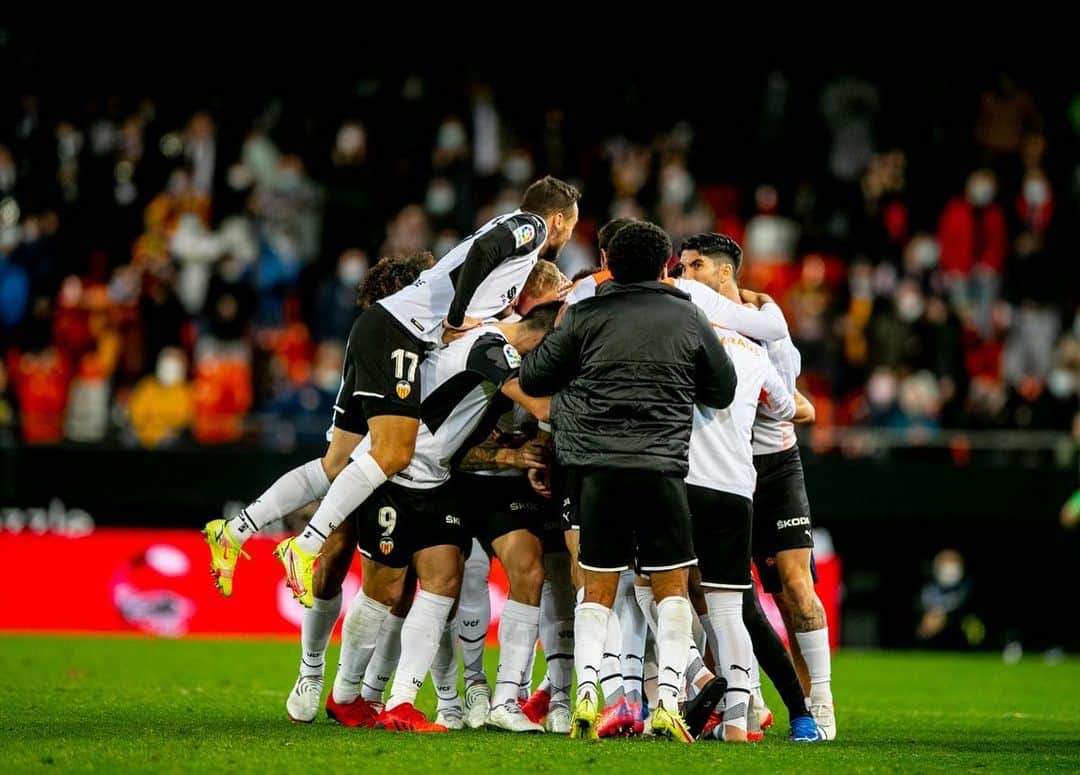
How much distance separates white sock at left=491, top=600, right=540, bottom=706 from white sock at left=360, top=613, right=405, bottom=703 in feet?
1.77

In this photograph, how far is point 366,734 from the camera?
827cm

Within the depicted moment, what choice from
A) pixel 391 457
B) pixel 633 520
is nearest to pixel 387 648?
pixel 391 457

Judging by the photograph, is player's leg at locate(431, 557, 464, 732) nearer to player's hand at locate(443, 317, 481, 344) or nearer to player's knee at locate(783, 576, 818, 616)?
player's hand at locate(443, 317, 481, 344)

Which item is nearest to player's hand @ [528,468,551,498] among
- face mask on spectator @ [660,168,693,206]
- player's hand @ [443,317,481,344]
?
player's hand @ [443,317,481,344]

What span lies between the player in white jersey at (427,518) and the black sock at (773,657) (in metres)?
1.45

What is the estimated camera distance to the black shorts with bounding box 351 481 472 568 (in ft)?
29.0

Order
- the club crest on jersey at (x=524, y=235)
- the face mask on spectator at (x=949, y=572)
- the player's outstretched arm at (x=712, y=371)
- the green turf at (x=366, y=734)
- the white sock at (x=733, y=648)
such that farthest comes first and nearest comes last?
the face mask on spectator at (x=949, y=572), the club crest on jersey at (x=524, y=235), the white sock at (x=733, y=648), the player's outstretched arm at (x=712, y=371), the green turf at (x=366, y=734)

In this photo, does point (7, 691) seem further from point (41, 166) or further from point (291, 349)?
point (41, 166)

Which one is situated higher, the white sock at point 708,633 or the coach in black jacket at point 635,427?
the coach in black jacket at point 635,427

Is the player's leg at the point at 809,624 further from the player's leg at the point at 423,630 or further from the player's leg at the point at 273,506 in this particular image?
the player's leg at the point at 273,506

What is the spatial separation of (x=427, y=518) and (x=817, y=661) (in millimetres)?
2106

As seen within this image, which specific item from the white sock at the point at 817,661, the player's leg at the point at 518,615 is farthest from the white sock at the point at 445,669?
the white sock at the point at 817,661

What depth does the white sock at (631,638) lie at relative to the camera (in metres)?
8.85

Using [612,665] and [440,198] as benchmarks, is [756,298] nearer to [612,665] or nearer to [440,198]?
[612,665]
